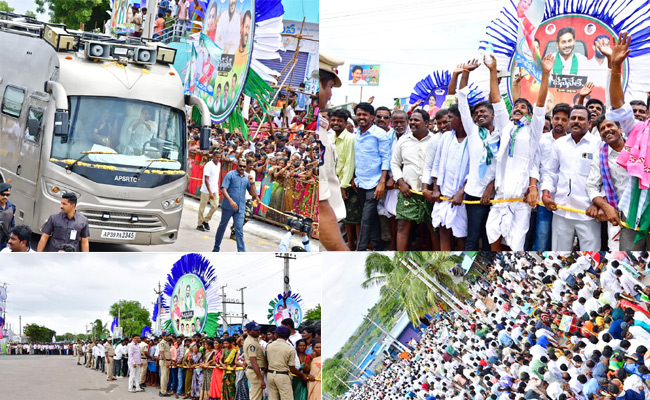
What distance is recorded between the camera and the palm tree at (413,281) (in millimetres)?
7977

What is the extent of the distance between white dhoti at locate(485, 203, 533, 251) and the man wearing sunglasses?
4324 mm

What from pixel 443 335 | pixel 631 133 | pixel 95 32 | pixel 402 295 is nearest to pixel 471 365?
pixel 443 335

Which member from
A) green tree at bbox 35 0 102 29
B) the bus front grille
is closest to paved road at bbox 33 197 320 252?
the bus front grille

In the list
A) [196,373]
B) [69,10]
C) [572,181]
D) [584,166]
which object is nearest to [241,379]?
[196,373]

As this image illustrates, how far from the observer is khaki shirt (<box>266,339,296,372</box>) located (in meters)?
8.05

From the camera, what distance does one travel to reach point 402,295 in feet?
26.8

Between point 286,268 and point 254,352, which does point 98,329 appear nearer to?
point 254,352

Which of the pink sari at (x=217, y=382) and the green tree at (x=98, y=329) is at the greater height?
the green tree at (x=98, y=329)

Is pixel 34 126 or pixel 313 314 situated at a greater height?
pixel 34 126

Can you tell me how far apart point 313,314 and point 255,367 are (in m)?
0.76

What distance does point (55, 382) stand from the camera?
819 cm

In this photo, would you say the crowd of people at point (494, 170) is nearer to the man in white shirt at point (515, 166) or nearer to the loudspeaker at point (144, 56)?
the man in white shirt at point (515, 166)

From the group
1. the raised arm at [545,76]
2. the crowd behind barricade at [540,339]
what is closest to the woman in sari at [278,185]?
the crowd behind barricade at [540,339]

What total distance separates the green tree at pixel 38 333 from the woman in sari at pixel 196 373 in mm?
1413
